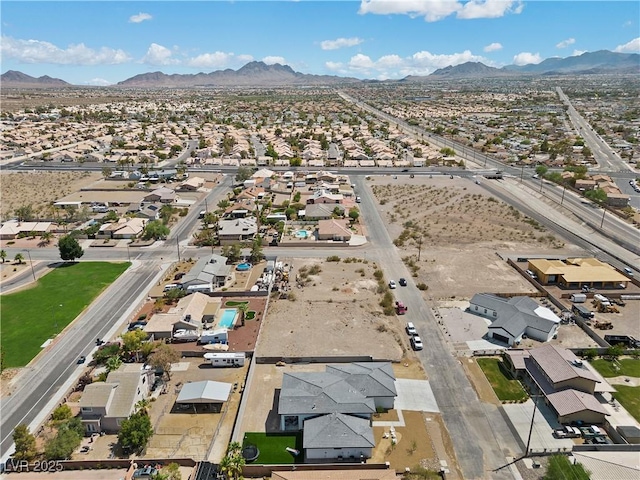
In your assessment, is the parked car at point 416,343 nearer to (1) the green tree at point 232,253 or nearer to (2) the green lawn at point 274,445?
(2) the green lawn at point 274,445

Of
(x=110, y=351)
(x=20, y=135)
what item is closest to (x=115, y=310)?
(x=110, y=351)

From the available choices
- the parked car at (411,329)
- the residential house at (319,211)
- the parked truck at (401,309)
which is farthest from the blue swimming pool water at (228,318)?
the residential house at (319,211)

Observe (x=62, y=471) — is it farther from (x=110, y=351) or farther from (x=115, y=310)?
(x=115, y=310)

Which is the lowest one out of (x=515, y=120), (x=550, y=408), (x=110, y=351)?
(x=550, y=408)

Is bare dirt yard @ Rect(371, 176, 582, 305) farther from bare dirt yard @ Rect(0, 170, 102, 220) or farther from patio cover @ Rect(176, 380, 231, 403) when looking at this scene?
bare dirt yard @ Rect(0, 170, 102, 220)

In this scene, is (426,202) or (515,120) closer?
(426,202)

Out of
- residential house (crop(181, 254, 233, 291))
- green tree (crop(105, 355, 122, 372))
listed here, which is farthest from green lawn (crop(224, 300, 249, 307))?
green tree (crop(105, 355, 122, 372))

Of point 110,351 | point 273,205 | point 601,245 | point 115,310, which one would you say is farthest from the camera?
point 273,205
